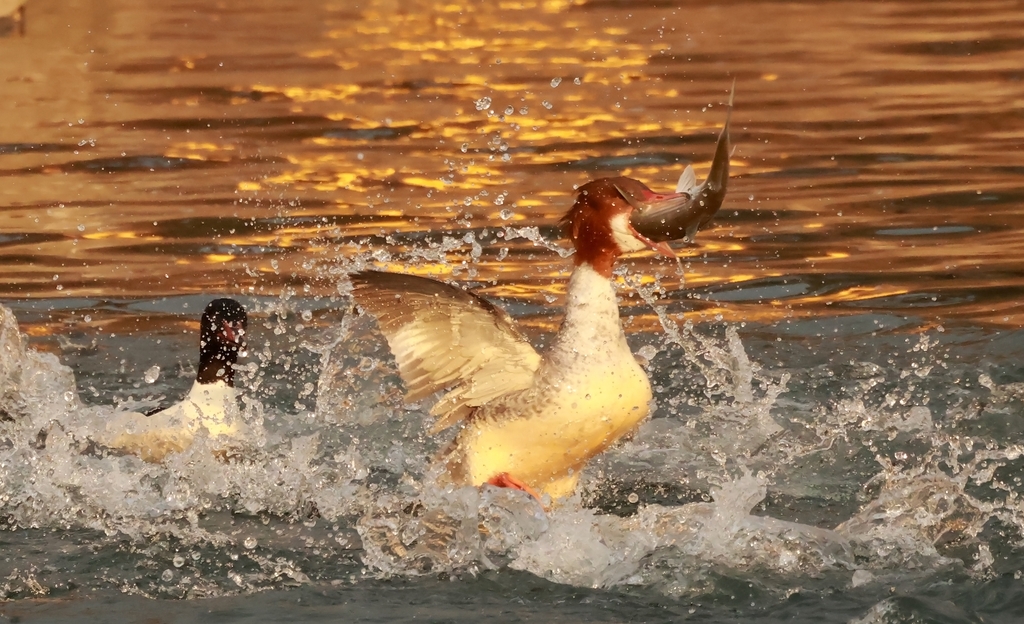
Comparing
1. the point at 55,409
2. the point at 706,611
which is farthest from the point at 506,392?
the point at 55,409

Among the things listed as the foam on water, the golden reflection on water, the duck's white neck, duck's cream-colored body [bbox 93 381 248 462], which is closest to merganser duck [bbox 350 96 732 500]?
the duck's white neck

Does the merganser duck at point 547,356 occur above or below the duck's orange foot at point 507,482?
above

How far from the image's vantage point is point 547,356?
547 centimetres

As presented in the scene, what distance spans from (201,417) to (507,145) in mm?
6743

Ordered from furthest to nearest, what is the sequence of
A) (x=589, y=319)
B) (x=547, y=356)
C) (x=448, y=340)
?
1. (x=448, y=340)
2. (x=547, y=356)
3. (x=589, y=319)

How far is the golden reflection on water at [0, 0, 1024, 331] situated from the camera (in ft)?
30.6

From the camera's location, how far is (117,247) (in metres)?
10.2

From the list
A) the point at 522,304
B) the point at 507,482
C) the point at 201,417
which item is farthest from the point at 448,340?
the point at 522,304

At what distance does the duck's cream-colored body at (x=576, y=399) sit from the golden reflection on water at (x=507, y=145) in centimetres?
58

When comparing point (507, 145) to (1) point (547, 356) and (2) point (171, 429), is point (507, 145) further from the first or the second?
(1) point (547, 356)

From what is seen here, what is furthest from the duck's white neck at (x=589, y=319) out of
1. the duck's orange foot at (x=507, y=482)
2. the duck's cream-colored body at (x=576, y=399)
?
the duck's orange foot at (x=507, y=482)

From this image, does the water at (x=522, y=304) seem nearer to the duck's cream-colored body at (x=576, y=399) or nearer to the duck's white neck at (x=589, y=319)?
the duck's cream-colored body at (x=576, y=399)

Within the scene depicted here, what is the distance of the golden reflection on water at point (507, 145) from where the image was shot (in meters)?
9.34

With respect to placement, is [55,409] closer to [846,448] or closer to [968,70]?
[846,448]
